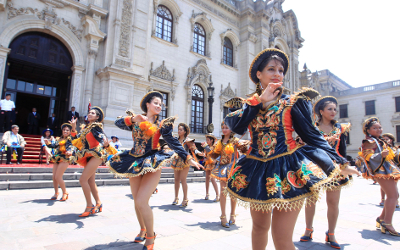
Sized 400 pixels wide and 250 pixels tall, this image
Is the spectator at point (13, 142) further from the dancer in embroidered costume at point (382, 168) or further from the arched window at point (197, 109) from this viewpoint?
the dancer in embroidered costume at point (382, 168)

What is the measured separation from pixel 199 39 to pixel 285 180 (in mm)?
20272

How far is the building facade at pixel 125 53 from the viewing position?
13438mm

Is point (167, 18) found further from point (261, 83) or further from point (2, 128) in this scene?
point (261, 83)

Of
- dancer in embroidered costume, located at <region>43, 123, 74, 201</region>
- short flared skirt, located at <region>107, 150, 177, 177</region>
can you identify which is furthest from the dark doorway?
short flared skirt, located at <region>107, 150, 177, 177</region>

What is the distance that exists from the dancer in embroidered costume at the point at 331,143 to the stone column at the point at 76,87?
13.2 meters

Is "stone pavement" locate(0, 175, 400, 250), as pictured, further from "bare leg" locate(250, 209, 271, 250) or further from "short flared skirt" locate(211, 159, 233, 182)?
"bare leg" locate(250, 209, 271, 250)

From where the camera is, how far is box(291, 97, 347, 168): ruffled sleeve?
6.78 ft

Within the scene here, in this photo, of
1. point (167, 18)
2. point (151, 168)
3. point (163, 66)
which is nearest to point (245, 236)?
point (151, 168)

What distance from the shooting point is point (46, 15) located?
13359 millimetres

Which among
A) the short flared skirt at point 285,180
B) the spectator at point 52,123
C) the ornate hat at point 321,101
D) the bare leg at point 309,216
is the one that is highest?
the spectator at point 52,123

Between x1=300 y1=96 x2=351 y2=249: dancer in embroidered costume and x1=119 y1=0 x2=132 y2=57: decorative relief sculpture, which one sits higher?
x1=119 y1=0 x2=132 y2=57: decorative relief sculpture

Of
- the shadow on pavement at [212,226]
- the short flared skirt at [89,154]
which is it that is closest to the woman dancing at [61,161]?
the short flared skirt at [89,154]

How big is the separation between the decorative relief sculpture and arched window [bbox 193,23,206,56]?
6178 millimetres

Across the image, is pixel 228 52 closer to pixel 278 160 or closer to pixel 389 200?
pixel 389 200
